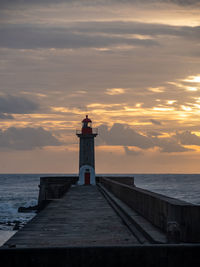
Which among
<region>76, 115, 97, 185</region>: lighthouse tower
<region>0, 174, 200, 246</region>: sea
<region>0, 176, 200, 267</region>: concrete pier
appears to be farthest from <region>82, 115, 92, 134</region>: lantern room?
<region>0, 176, 200, 267</region>: concrete pier

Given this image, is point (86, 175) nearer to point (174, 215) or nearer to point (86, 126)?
point (86, 126)

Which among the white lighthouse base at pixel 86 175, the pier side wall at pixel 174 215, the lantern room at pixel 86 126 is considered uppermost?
the lantern room at pixel 86 126

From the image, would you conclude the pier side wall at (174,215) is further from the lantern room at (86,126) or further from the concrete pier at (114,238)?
the lantern room at (86,126)

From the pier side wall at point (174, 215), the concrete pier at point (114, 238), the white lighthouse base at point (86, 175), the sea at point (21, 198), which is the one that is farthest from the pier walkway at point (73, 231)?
the white lighthouse base at point (86, 175)

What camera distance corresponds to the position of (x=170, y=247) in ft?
18.1

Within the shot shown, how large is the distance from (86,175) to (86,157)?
1.72 meters

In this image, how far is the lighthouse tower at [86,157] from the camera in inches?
1485

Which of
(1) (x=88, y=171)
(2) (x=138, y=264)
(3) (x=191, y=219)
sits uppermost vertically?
(1) (x=88, y=171)

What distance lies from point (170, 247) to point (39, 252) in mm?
1734

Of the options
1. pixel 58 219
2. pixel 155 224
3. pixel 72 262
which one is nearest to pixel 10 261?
pixel 72 262

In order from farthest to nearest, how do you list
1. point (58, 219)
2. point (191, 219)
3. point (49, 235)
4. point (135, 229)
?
1. point (58, 219)
2. point (135, 229)
3. point (49, 235)
4. point (191, 219)

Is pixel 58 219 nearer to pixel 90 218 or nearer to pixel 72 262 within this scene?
pixel 90 218

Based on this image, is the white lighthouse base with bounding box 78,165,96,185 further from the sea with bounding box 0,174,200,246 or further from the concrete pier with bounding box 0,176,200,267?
the concrete pier with bounding box 0,176,200,267

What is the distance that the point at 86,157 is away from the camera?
3825 centimetres
